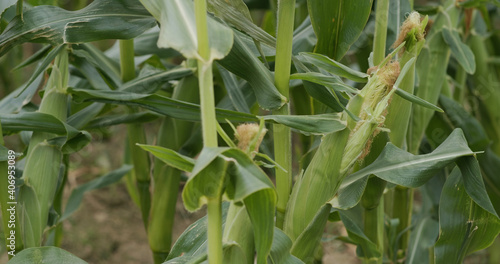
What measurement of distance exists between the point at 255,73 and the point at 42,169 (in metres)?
0.34

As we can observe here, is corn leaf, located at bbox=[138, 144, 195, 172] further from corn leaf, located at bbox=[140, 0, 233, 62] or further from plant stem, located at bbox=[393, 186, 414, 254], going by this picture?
plant stem, located at bbox=[393, 186, 414, 254]

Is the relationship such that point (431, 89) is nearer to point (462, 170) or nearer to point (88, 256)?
point (462, 170)

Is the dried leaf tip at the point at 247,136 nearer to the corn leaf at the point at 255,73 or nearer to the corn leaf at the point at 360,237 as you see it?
the corn leaf at the point at 255,73

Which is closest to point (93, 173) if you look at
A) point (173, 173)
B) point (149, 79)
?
point (173, 173)

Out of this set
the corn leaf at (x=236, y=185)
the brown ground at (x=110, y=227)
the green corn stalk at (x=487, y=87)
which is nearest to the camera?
the corn leaf at (x=236, y=185)

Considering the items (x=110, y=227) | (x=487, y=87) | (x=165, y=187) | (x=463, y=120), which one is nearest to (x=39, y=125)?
(x=165, y=187)

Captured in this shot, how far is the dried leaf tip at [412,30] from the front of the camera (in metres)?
0.66

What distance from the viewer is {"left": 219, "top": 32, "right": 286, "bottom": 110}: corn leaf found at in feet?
2.13

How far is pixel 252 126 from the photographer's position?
1.67 ft

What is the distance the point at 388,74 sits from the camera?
611 millimetres

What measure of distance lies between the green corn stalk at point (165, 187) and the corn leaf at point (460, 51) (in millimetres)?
470

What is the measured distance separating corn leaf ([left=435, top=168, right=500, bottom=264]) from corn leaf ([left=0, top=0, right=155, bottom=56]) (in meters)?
0.43

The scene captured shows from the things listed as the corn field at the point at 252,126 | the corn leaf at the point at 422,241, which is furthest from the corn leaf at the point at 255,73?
the corn leaf at the point at 422,241

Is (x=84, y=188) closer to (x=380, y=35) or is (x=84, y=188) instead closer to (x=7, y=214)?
(x=7, y=214)
